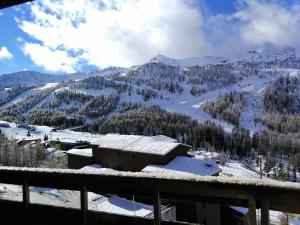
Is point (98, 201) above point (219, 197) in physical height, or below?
below

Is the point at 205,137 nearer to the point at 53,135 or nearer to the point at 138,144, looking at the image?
the point at 53,135

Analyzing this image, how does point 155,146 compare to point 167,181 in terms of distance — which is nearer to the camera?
point 167,181

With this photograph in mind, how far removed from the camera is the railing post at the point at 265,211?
238 centimetres

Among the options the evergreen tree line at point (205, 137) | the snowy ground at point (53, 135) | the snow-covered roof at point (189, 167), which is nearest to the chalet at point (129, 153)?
the snow-covered roof at point (189, 167)

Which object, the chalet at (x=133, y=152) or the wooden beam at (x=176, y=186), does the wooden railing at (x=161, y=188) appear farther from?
the chalet at (x=133, y=152)

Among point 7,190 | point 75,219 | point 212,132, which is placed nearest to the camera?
point 75,219

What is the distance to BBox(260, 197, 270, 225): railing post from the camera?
2.38m

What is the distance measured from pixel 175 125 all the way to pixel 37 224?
157 m

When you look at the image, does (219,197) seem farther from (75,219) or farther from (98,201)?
(98,201)

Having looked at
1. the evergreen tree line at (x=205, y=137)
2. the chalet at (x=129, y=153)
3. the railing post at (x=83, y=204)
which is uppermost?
the railing post at (x=83, y=204)

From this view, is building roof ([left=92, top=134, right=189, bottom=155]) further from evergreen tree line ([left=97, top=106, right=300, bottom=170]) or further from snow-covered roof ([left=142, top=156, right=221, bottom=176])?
evergreen tree line ([left=97, top=106, right=300, bottom=170])

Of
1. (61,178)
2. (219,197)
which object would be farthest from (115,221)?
(219,197)

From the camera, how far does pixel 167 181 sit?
2760 millimetres

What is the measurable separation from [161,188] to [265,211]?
0.73 meters
